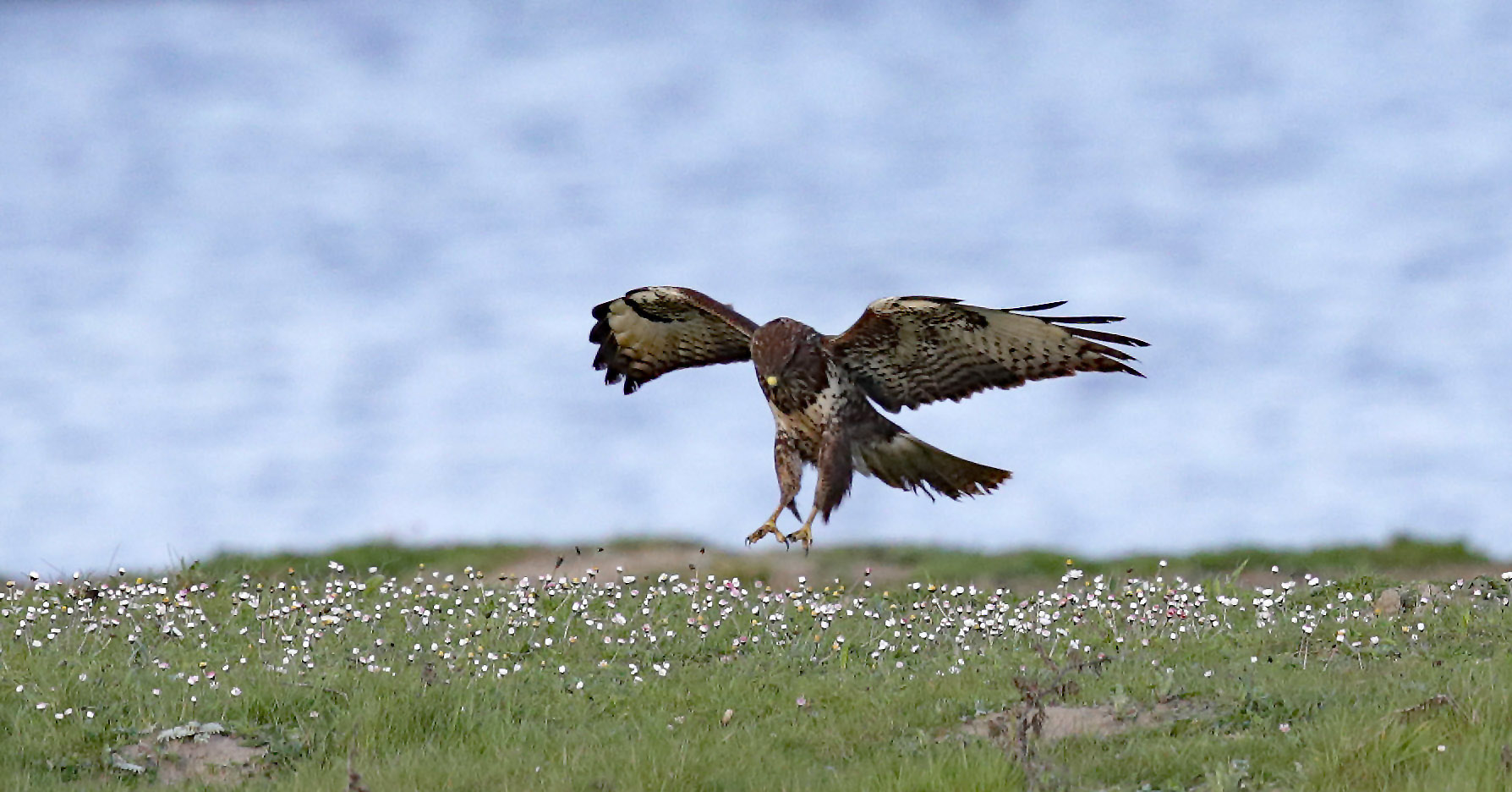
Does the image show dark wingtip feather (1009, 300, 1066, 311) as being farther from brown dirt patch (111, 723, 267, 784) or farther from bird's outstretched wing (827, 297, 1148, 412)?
brown dirt patch (111, 723, 267, 784)

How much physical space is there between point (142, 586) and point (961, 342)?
702cm

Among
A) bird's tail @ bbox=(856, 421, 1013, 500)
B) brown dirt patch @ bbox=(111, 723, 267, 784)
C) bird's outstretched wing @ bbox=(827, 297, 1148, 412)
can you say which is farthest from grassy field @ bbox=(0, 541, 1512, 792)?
bird's outstretched wing @ bbox=(827, 297, 1148, 412)

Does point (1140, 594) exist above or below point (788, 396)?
below

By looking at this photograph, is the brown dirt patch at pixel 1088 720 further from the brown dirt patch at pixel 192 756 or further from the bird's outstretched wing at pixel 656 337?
the bird's outstretched wing at pixel 656 337

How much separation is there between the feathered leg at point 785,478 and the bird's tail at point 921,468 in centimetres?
53

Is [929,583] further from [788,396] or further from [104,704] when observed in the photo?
[104,704]

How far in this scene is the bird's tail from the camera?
12.9 meters

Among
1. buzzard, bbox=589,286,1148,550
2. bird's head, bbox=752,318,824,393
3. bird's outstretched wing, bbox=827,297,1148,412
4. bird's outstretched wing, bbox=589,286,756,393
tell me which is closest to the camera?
bird's outstretched wing, bbox=827,297,1148,412

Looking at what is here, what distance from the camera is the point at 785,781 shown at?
7527mm

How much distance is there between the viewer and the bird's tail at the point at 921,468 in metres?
12.9

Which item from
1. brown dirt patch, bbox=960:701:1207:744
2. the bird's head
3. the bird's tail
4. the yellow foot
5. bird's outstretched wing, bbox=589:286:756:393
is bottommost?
brown dirt patch, bbox=960:701:1207:744

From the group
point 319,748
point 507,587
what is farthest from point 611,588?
point 319,748

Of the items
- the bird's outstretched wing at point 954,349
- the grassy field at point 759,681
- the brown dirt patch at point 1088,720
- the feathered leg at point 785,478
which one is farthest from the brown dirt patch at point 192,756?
the bird's outstretched wing at point 954,349

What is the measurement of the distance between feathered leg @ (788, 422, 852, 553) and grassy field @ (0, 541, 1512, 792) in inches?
21.1
